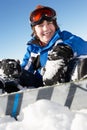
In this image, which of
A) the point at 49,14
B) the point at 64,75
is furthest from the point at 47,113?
the point at 49,14

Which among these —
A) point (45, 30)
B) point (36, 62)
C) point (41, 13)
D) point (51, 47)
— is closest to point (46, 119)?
point (51, 47)

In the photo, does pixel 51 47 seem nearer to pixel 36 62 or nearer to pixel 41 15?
pixel 36 62

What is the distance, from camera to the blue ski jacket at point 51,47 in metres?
4.67

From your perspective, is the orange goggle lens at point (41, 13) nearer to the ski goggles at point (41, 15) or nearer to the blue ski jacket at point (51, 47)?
the ski goggles at point (41, 15)

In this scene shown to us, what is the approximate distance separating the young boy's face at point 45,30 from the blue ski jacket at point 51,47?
103 millimetres

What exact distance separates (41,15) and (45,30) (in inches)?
14.1

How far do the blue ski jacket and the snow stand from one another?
1956 millimetres

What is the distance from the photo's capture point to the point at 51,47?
5000 millimetres

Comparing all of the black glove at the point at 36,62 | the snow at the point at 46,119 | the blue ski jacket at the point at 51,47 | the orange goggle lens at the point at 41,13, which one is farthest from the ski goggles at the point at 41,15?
the snow at the point at 46,119

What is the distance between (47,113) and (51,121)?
16cm

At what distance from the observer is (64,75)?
3982 millimetres

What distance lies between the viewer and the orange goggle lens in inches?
207

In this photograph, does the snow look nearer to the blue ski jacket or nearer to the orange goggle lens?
the blue ski jacket

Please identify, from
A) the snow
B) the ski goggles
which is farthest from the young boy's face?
the snow
